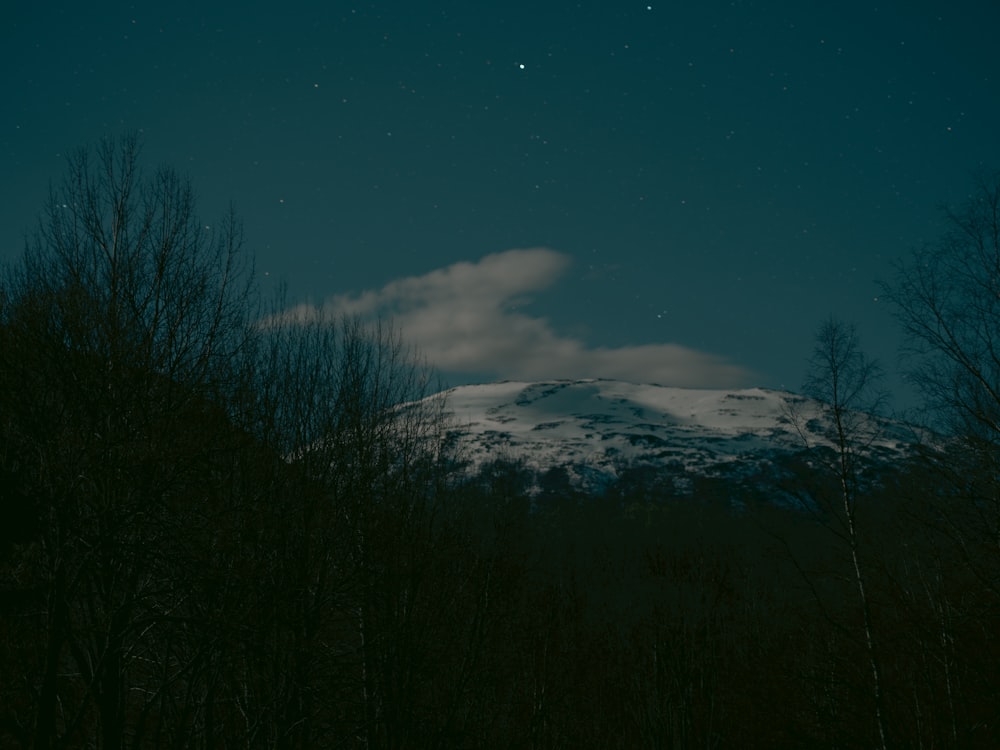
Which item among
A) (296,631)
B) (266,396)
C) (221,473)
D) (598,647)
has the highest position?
(266,396)

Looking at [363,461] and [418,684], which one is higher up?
[363,461]

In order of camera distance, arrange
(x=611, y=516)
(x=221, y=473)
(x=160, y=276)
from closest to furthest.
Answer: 1. (x=160, y=276)
2. (x=221, y=473)
3. (x=611, y=516)

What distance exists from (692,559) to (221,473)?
7504cm

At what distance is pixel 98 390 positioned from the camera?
1066cm

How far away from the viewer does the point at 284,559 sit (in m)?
13.9

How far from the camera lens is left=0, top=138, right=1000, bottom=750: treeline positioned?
9.81 metres

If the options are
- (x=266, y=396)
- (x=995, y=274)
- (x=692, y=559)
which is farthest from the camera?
(x=692, y=559)

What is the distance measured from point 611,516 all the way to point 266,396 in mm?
105155

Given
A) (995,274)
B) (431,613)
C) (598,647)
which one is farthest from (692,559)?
(995,274)

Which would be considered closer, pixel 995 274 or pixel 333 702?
pixel 995 274

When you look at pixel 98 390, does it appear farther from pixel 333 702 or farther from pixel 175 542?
pixel 333 702

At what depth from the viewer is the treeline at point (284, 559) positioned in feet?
32.2

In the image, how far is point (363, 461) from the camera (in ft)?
52.7

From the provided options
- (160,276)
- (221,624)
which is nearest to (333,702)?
(221,624)
